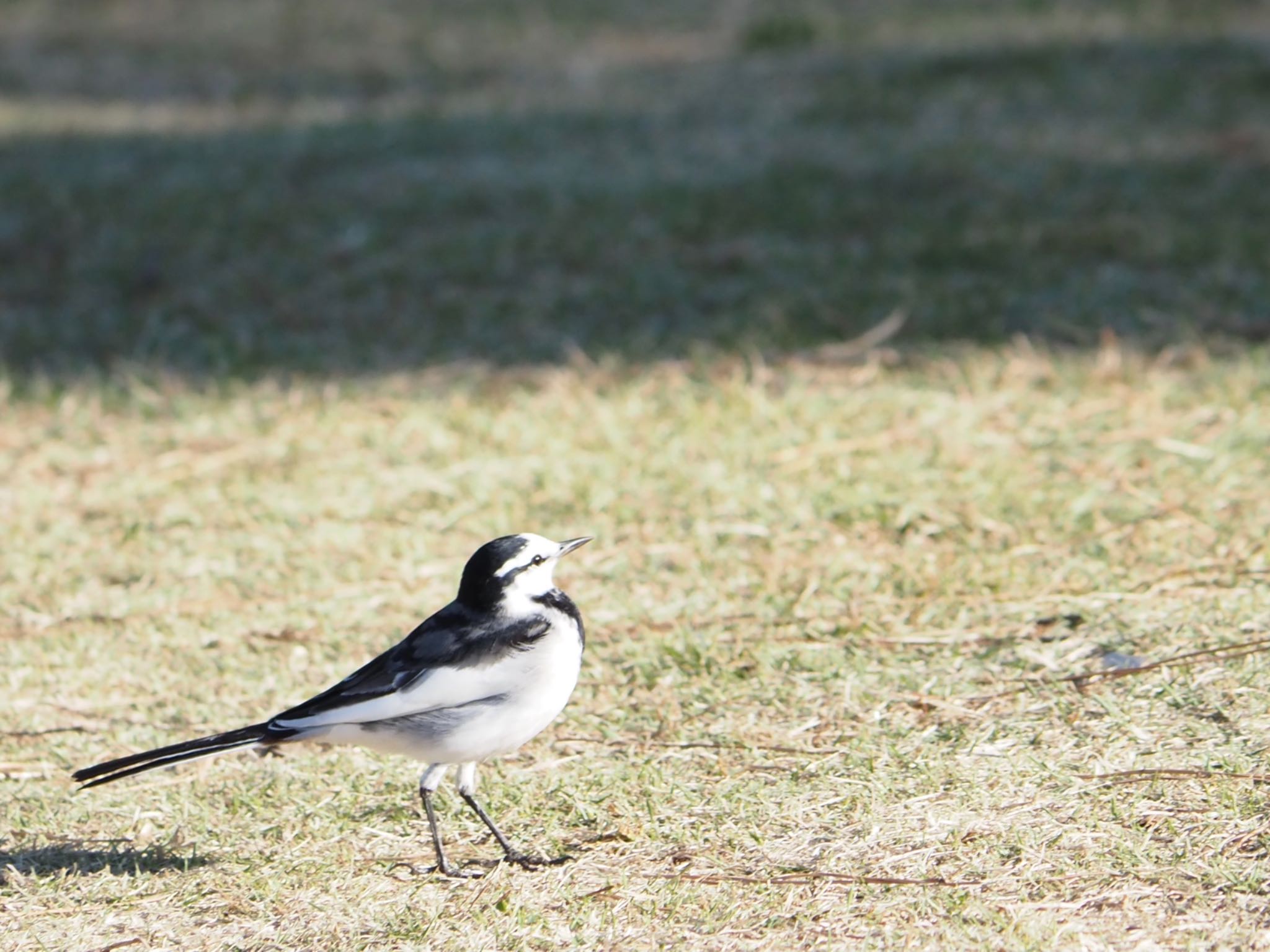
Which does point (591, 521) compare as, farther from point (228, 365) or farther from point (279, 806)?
point (228, 365)

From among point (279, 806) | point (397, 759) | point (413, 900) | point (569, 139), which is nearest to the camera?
point (413, 900)

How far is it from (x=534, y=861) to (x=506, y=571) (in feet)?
1.76

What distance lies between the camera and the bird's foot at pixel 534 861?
295 cm

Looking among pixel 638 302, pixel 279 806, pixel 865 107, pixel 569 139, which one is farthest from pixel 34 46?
pixel 279 806

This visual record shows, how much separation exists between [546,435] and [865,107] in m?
4.35

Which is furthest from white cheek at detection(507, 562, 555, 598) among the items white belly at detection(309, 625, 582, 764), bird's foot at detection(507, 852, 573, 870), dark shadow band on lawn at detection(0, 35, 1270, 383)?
dark shadow band on lawn at detection(0, 35, 1270, 383)

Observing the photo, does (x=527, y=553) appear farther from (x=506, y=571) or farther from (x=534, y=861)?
(x=534, y=861)

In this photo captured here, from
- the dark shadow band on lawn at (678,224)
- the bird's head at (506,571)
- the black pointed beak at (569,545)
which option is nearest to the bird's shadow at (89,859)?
the bird's head at (506,571)

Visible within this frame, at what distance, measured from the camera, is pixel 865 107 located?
8883 millimetres

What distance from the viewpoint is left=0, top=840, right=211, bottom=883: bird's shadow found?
3.02m

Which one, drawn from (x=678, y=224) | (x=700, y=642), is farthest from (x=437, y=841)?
(x=678, y=224)

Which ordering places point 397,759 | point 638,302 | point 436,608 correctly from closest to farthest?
point 397,759, point 436,608, point 638,302

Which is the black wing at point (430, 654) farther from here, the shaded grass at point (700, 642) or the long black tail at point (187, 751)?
the shaded grass at point (700, 642)

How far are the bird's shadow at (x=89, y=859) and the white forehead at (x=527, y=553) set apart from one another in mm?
764
